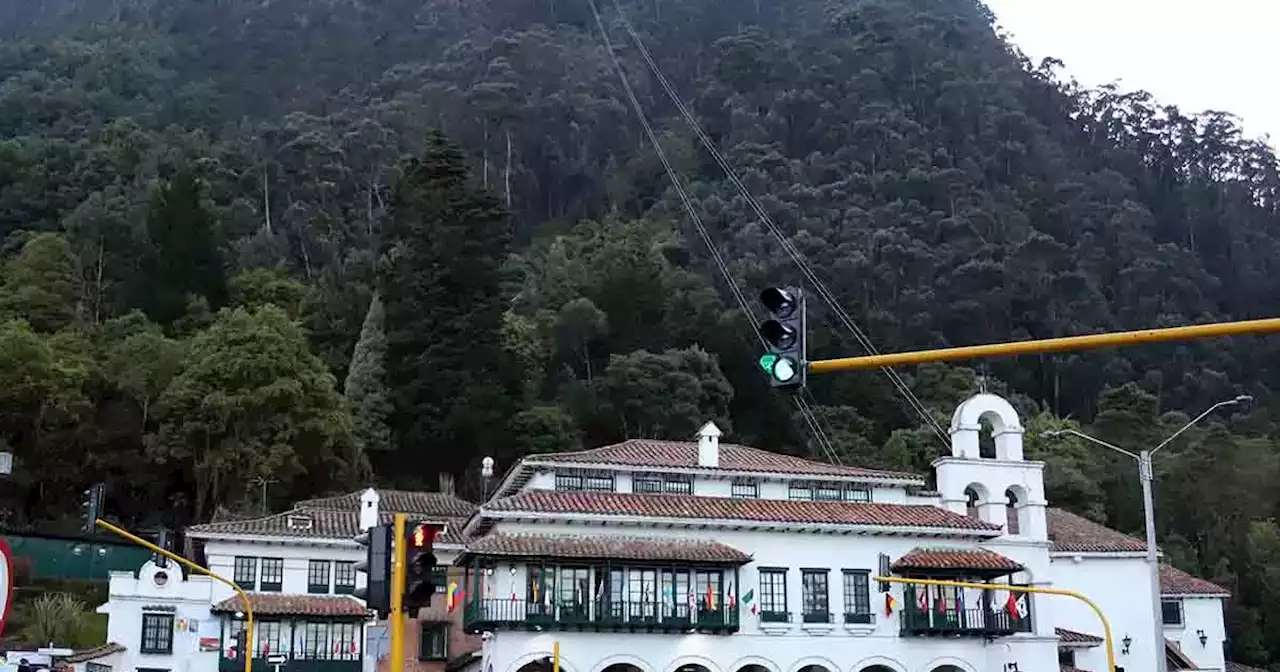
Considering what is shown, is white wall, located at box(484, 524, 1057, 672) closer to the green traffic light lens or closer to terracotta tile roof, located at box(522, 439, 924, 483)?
terracotta tile roof, located at box(522, 439, 924, 483)

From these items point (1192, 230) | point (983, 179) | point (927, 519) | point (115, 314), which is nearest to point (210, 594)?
point (927, 519)

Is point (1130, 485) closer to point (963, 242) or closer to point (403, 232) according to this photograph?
point (963, 242)

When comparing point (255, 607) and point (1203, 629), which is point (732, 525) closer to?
point (255, 607)

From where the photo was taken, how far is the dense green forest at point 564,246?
219ft

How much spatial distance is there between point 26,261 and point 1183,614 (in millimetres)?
62983

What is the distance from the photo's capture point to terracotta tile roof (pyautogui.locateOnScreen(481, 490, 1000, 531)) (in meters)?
45.5

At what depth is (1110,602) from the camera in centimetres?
5412

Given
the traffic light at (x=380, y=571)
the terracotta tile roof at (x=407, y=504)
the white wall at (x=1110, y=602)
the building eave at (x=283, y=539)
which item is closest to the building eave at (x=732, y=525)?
the building eave at (x=283, y=539)

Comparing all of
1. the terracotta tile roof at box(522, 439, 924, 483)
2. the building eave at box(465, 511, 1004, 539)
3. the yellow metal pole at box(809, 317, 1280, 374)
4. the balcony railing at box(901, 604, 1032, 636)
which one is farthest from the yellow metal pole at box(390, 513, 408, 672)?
the balcony railing at box(901, 604, 1032, 636)

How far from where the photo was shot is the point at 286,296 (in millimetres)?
83125

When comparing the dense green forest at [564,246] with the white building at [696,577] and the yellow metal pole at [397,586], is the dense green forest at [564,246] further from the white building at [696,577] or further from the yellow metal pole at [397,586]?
the yellow metal pole at [397,586]

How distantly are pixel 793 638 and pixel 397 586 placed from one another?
33.4 m

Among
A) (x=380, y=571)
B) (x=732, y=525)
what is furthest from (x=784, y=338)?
(x=732, y=525)

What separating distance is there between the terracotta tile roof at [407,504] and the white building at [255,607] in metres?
4.23
